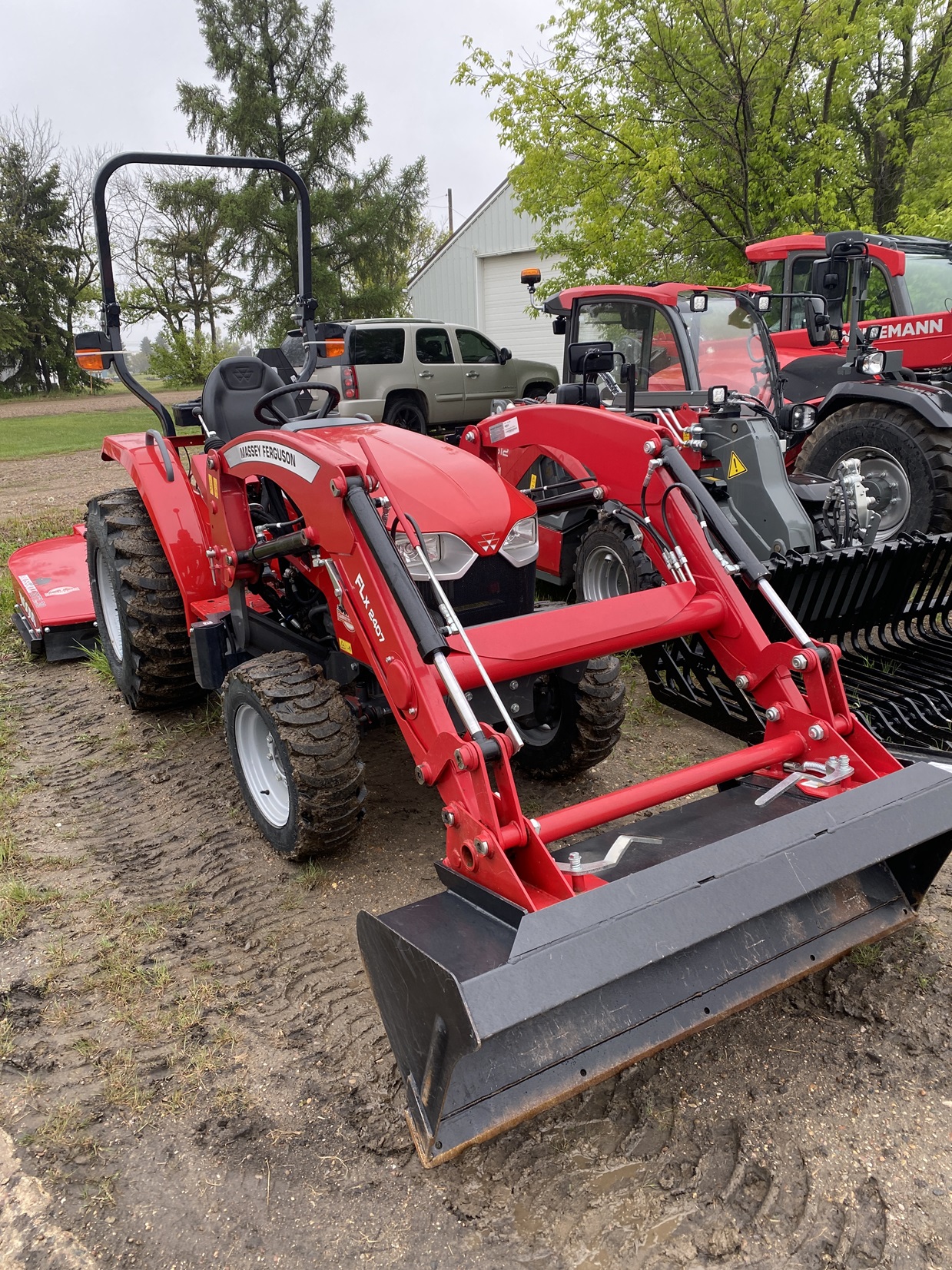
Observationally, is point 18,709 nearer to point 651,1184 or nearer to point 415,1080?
point 415,1080

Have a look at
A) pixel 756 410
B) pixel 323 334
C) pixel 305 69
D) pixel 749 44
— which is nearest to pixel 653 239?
pixel 749 44

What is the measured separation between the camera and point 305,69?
22.4 m

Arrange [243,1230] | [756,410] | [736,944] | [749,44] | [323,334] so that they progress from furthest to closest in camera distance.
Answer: [749,44] → [756,410] → [323,334] → [736,944] → [243,1230]

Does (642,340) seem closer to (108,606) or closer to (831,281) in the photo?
(831,281)

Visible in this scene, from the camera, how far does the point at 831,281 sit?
6746mm

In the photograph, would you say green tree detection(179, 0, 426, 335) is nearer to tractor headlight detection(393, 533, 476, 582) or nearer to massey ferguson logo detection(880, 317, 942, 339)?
massey ferguson logo detection(880, 317, 942, 339)

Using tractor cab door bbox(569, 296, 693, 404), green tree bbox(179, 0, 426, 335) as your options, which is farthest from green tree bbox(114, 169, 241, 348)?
tractor cab door bbox(569, 296, 693, 404)

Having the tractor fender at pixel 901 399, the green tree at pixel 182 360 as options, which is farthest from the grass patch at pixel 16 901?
the green tree at pixel 182 360

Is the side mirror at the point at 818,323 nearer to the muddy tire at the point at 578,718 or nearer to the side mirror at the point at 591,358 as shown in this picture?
the side mirror at the point at 591,358

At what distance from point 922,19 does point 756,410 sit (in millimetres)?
10466

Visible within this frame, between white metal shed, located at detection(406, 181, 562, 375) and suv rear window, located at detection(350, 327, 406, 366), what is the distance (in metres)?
8.62

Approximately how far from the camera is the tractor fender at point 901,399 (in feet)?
20.1

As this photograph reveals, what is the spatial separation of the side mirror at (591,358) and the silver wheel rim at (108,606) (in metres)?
2.98

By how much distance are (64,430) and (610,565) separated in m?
20.1
